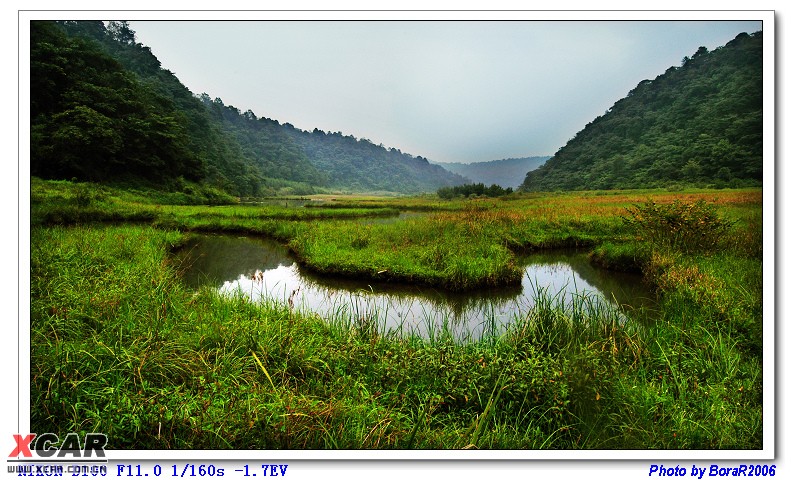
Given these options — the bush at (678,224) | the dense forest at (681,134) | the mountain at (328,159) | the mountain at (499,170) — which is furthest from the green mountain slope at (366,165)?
the bush at (678,224)

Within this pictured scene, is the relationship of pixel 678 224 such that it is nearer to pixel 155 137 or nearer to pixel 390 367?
pixel 390 367

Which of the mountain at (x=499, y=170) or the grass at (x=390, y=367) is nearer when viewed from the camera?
the grass at (x=390, y=367)

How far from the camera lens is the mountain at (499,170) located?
4406mm

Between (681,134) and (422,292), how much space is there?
341 centimetres

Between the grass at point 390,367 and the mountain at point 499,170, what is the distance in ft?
3.09

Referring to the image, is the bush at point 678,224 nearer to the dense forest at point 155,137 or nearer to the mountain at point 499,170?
the mountain at point 499,170

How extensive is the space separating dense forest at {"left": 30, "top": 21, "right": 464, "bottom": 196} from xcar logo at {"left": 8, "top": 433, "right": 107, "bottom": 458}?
2.21 metres

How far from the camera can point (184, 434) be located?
1.87 meters

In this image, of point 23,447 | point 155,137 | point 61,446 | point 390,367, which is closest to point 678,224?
point 390,367

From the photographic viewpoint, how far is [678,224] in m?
3.83

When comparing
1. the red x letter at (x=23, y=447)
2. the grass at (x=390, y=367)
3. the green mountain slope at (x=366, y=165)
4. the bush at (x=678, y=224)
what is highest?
the green mountain slope at (x=366, y=165)

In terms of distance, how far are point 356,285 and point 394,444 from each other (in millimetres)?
3871

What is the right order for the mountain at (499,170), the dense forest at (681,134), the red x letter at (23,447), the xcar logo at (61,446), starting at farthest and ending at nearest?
1. the mountain at (499,170)
2. the dense forest at (681,134)
3. the red x letter at (23,447)
4. the xcar logo at (61,446)
